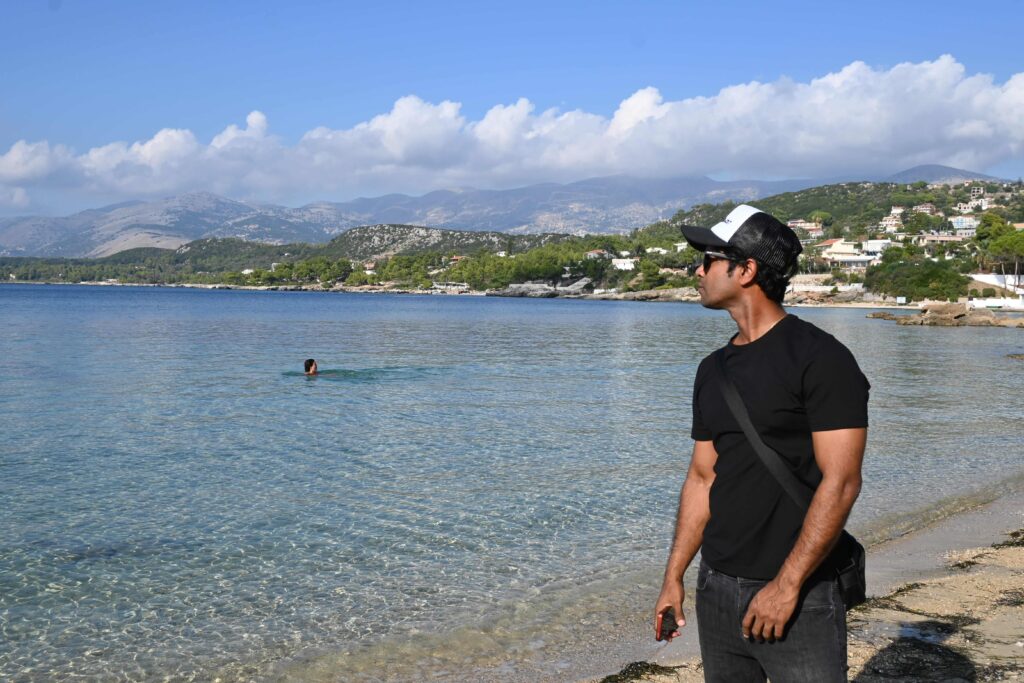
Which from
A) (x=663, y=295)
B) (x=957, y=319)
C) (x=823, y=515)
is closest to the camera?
(x=823, y=515)

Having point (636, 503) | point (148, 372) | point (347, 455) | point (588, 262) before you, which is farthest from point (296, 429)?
point (588, 262)

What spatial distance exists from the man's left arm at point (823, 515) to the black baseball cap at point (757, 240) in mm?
674

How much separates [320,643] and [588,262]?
606 feet

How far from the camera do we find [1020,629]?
662cm

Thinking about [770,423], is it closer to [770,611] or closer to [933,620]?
[770,611]

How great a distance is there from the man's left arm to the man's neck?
1.42ft

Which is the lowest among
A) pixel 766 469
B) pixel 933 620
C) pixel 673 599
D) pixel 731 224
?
pixel 933 620

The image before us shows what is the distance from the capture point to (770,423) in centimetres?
302

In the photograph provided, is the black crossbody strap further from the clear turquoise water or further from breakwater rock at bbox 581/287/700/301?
breakwater rock at bbox 581/287/700/301

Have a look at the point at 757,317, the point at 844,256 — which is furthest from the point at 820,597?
the point at 844,256

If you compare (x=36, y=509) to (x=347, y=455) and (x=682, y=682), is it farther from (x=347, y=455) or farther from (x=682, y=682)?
(x=682, y=682)

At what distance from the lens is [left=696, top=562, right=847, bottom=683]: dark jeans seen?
3.05 meters

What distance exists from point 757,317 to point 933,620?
16.2ft

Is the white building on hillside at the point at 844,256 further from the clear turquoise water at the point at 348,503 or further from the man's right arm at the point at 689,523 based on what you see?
the man's right arm at the point at 689,523
